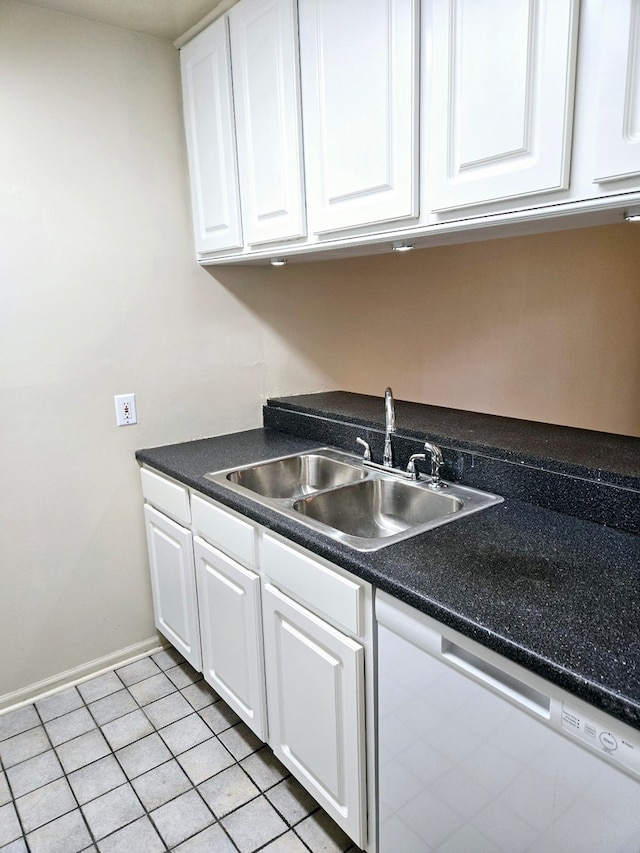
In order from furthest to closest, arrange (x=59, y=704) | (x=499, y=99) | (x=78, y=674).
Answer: (x=78, y=674), (x=59, y=704), (x=499, y=99)

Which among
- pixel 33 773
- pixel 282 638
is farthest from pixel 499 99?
pixel 33 773

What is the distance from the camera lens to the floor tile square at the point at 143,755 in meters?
1.78

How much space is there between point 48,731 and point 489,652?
5.62ft

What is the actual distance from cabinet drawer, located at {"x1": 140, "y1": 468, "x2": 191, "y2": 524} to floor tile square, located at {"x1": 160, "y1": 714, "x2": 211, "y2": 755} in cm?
70

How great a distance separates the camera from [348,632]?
4.26 feet

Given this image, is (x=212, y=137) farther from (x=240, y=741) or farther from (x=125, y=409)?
(x=240, y=741)

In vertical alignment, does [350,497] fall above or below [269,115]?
below

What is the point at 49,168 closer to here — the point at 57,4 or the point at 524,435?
the point at 57,4

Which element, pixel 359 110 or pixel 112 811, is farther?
pixel 112 811

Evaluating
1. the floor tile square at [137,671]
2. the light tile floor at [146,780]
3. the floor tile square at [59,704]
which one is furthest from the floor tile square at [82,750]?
the floor tile square at [137,671]

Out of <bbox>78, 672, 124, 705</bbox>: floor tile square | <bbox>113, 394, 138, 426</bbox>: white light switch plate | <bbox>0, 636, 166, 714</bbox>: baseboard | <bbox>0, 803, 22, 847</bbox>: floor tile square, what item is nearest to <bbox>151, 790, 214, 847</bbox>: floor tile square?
<bbox>0, 803, 22, 847</bbox>: floor tile square

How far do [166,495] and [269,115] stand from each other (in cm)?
131

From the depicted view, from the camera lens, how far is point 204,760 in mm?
1799

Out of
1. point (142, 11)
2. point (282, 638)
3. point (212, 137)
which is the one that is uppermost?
point (142, 11)
